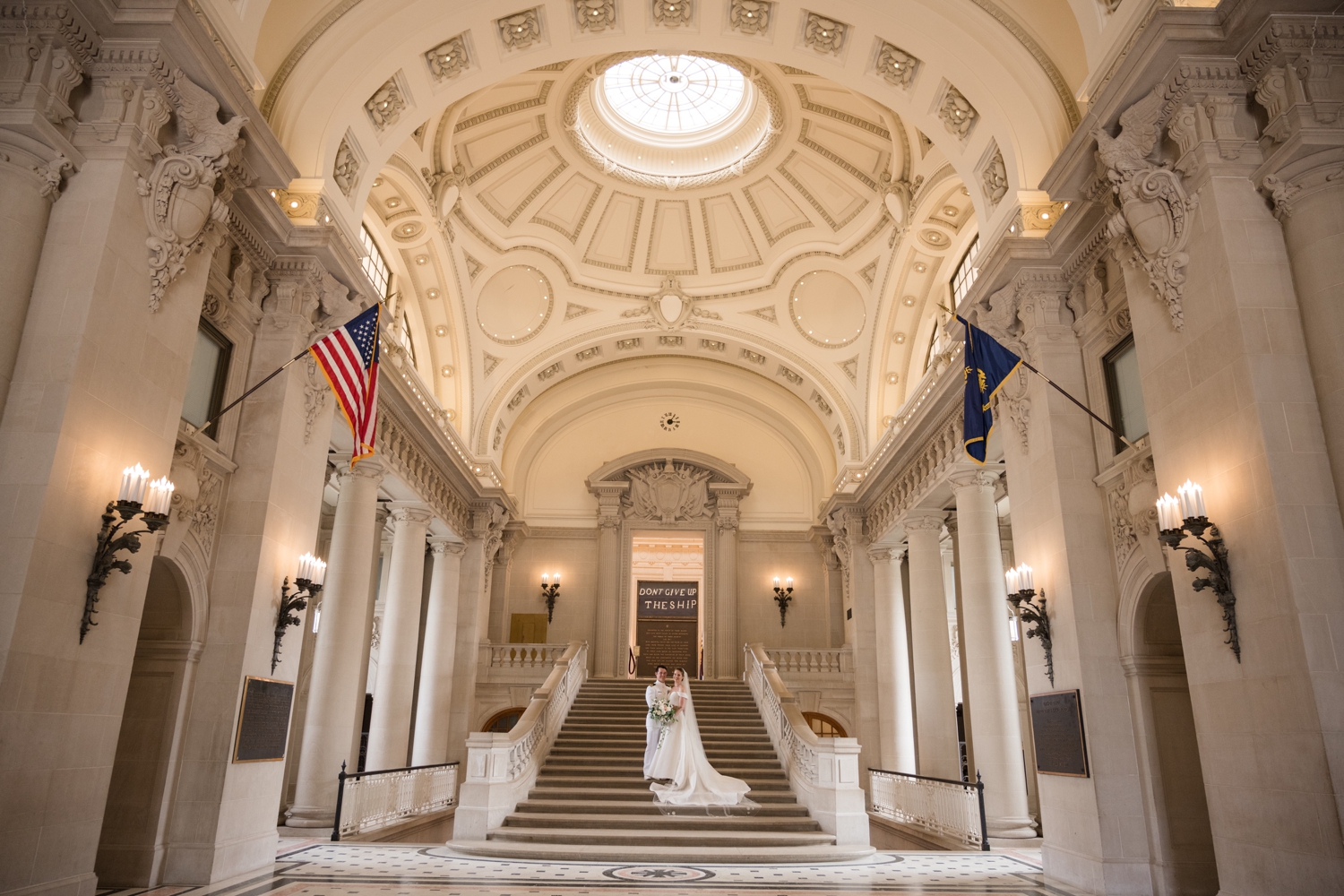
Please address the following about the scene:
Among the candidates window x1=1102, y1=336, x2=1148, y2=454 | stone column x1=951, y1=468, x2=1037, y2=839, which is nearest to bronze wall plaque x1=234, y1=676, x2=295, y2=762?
window x1=1102, y1=336, x2=1148, y2=454

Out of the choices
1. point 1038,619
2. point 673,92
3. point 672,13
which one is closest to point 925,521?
point 1038,619

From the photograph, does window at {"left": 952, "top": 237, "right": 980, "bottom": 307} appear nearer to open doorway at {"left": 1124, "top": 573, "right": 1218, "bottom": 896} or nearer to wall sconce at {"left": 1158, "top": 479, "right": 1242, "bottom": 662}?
open doorway at {"left": 1124, "top": 573, "right": 1218, "bottom": 896}

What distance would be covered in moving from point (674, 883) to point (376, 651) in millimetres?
15912

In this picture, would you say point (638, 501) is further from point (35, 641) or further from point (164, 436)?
point (35, 641)

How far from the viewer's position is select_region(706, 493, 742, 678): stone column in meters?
23.5

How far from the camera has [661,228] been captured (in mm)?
21391

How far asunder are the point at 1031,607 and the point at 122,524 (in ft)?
31.6

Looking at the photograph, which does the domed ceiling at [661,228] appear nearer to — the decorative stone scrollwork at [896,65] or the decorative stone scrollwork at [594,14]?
the decorative stone scrollwork at [896,65]

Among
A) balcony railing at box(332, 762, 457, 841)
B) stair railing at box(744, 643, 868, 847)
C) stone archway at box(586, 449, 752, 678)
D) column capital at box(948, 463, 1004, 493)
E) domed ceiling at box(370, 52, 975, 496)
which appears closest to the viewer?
stair railing at box(744, 643, 868, 847)

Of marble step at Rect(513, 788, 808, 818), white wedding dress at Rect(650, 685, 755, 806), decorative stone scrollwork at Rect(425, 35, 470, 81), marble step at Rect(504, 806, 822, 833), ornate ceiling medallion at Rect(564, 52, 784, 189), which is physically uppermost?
ornate ceiling medallion at Rect(564, 52, 784, 189)

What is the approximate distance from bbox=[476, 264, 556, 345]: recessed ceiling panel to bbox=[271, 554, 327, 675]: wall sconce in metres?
11.2

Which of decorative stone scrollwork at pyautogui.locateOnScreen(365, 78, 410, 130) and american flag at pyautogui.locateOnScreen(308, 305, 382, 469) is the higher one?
decorative stone scrollwork at pyautogui.locateOnScreen(365, 78, 410, 130)

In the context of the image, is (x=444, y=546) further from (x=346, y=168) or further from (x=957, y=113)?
(x=957, y=113)

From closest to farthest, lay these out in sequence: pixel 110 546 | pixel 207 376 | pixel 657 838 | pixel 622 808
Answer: pixel 110 546
pixel 207 376
pixel 657 838
pixel 622 808
